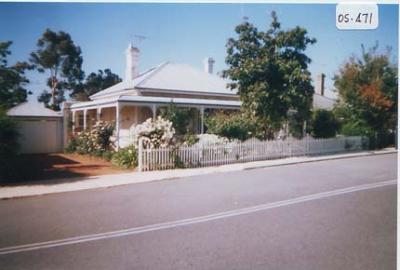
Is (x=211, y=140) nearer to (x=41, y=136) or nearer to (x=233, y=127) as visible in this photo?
(x=233, y=127)

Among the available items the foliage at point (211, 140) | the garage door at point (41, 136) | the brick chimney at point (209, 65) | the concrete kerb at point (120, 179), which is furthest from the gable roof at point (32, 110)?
the brick chimney at point (209, 65)

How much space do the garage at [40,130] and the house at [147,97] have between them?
1027 millimetres

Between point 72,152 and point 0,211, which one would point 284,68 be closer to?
point 72,152

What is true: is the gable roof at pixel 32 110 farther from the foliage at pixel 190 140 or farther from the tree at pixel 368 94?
the tree at pixel 368 94

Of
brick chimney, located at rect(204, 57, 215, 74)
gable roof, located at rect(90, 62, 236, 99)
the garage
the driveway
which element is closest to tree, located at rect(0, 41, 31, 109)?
the driveway

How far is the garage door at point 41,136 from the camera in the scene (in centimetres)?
1168

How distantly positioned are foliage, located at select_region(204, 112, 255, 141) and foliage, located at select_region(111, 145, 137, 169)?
387 cm

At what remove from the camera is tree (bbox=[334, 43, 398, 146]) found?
14808 mm

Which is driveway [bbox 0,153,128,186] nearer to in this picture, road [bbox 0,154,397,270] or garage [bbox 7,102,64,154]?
garage [bbox 7,102,64,154]

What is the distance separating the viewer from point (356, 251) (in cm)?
404

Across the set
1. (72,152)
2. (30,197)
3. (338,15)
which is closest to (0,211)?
(30,197)

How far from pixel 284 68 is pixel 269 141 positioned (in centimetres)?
332

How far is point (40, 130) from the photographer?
1226cm

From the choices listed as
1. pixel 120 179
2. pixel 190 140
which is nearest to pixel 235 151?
pixel 190 140
